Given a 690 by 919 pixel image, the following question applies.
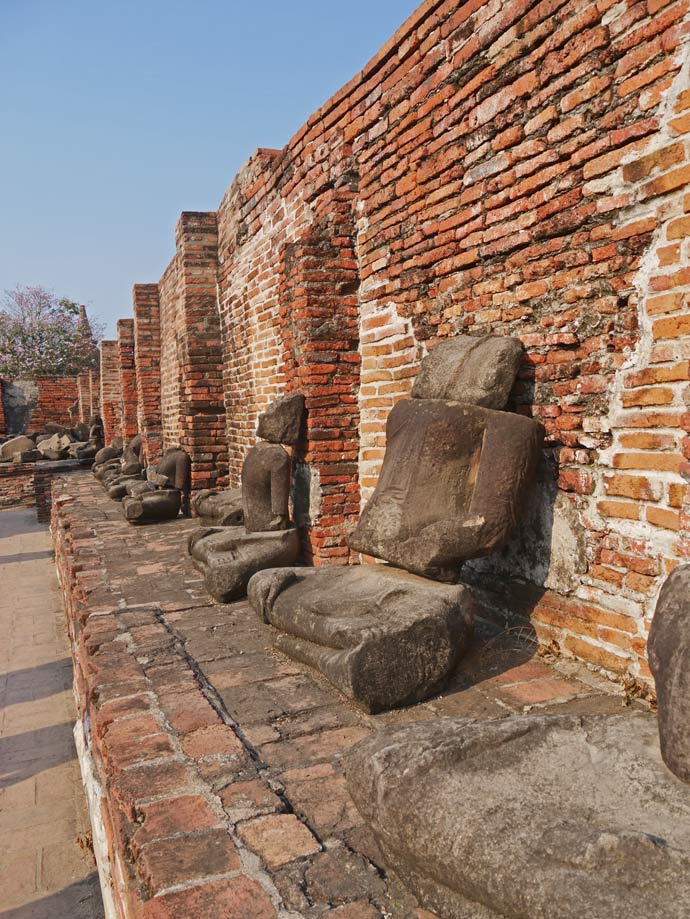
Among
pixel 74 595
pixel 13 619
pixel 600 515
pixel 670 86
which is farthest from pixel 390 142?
pixel 13 619

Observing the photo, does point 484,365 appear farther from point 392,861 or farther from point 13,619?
point 13,619

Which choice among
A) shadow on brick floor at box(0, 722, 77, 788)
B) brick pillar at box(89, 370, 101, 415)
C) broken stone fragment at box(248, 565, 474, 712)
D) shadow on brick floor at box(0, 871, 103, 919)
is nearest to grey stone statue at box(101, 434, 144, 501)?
shadow on brick floor at box(0, 722, 77, 788)

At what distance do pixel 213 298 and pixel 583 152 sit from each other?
18.5 ft

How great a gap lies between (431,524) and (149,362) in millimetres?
8938

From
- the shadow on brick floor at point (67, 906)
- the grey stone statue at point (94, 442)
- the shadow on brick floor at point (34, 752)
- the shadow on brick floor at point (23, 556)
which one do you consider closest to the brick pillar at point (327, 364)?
the shadow on brick floor at point (34, 752)

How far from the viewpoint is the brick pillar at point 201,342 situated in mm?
7645

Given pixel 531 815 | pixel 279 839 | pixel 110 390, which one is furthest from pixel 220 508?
pixel 110 390

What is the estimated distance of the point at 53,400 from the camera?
25.1 meters

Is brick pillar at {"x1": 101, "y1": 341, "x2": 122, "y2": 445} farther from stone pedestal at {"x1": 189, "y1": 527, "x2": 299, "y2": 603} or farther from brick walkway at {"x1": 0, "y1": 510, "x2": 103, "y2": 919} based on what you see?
stone pedestal at {"x1": 189, "y1": 527, "x2": 299, "y2": 603}

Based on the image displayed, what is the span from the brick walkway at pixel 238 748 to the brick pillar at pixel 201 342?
3741mm

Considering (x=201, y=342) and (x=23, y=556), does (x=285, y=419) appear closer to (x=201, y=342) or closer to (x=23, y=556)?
(x=201, y=342)

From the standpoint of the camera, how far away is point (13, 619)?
286 inches

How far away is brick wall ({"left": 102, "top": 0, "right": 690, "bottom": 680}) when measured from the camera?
7.93 feet

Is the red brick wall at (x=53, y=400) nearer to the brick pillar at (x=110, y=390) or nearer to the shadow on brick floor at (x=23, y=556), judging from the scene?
the brick pillar at (x=110, y=390)
